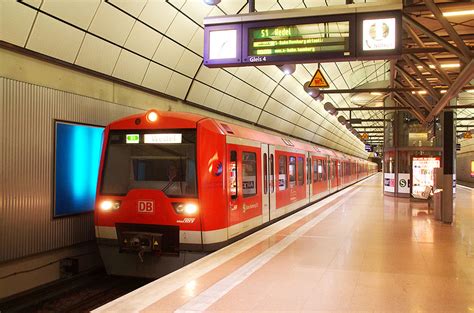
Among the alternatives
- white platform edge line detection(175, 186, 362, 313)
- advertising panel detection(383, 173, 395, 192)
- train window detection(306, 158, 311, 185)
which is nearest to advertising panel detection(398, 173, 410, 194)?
advertising panel detection(383, 173, 395, 192)

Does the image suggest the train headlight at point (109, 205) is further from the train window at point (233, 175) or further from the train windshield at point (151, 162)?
the train window at point (233, 175)

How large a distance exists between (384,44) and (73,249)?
Result: 21.2 ft

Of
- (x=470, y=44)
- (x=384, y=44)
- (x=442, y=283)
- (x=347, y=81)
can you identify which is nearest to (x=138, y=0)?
(x=384, y=44)

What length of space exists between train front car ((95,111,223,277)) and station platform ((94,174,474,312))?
77 centimetres

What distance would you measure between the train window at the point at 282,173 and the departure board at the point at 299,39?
4.94m

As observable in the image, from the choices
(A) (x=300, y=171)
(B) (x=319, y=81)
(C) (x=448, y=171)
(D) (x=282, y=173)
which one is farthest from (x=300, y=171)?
(C) (x=448, y=171)

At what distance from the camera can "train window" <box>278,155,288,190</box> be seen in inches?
442

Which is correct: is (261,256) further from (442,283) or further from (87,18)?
(87,18)

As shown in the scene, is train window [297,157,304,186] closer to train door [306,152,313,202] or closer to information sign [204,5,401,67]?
train door [306,152,313,202]

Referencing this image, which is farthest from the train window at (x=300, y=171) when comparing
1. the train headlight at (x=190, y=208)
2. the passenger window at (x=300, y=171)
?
the train headlight at (x=190, y=208)

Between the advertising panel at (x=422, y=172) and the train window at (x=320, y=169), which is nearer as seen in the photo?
the advertising panel at (x=422, y=172)

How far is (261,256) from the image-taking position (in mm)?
6992

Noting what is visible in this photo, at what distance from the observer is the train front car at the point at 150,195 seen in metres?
6.89

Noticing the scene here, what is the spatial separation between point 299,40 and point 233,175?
2.70 m
